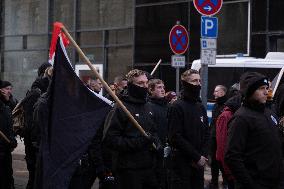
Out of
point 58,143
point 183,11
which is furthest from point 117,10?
point 58,143

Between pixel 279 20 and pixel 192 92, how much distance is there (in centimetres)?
1042

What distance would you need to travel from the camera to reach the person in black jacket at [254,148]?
5.83 meters

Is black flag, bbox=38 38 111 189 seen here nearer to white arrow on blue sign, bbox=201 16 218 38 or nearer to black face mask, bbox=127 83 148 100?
black face mask, bbox=127 83 148 100

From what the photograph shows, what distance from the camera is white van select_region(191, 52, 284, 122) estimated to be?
573 inches

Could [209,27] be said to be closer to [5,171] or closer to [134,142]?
[5,171]

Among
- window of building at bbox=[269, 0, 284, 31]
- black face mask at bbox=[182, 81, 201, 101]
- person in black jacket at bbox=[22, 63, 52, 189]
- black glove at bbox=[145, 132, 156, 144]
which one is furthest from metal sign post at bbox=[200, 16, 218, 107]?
window of building at bbox=[269, 0, 284, 31]

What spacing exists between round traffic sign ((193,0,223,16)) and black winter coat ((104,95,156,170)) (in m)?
4.95

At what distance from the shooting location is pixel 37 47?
25406 mm

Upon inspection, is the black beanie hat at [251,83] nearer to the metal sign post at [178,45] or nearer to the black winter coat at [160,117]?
the black winter coat at [160,117]

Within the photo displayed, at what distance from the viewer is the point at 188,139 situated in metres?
7.96

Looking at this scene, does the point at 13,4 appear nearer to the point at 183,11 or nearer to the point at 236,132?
the point at 183,11

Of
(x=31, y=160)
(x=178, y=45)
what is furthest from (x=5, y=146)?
(x=178, y=45)

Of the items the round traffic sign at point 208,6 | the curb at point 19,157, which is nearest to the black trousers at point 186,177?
the round traffic sign at point 208,6

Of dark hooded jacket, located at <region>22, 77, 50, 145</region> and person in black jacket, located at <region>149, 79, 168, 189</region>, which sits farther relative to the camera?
dark hooded jacket, located at <region>22, 77, 50, 145</region>
